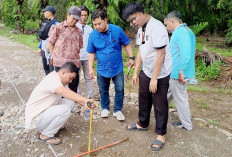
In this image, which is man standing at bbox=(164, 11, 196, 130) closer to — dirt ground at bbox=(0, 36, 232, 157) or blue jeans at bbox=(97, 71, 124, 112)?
Answer: dirt ground at bbox=(0, 36, 232, 157)

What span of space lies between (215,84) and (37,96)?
189 inches

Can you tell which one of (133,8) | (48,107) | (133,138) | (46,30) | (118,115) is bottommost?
(133,138)

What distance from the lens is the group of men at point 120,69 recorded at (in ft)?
8.42

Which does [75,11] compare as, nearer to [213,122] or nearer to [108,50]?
[108,50]

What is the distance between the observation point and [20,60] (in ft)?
27.0

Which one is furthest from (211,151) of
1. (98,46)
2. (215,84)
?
(215,84)

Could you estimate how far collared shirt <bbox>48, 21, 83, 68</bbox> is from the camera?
3303 millimetres

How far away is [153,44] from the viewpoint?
244 centimetres

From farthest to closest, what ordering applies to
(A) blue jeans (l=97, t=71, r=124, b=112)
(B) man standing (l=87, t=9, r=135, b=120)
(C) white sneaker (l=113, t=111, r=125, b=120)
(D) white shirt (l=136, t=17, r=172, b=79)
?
(C) white sneaker (l=113, t=111, r=125, b=120), (A) blue jeans (l=97, t=71, r=124, b=112), (B) man standing (l=87, t=9, r=135, b=120), (D) white shirt (l=136, t=17, r=172, b=79)

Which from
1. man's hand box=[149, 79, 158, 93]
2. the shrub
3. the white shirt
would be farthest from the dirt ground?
the shrub

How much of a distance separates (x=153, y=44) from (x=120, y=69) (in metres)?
1.07

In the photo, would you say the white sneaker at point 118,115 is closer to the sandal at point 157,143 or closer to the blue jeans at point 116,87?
the blue jeans at point 116,87

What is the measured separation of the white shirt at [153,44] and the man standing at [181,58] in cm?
40

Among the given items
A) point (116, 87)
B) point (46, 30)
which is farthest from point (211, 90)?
point (46, 30)
